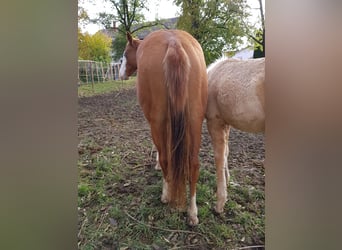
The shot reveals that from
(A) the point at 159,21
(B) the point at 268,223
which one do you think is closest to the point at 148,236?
(B) the point at 268,223

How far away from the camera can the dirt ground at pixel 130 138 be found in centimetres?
116

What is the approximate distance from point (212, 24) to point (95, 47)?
0.51 meters

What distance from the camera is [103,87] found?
1.25 meters

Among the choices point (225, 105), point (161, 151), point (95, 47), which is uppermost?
point (95, 47)

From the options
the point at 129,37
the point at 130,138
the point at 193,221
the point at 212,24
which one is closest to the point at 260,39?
the point at 212,24

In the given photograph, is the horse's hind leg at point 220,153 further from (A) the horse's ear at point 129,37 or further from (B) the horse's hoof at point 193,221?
(A) the horse's ear at point 129,37

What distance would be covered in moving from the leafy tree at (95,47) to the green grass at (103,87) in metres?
0.11

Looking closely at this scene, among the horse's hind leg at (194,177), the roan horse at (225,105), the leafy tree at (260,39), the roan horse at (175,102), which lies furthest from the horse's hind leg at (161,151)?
the leafy tree at (260,39)

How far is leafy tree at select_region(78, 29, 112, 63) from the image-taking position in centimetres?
116

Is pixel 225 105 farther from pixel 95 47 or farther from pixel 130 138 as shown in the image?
pixel 95 47
